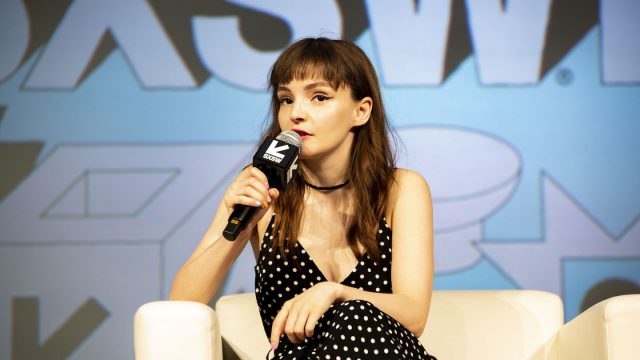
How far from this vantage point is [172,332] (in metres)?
1.43

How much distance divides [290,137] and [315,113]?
19 centimetres

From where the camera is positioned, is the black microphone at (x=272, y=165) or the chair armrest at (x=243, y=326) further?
the chair armrest at (x=243, y=326)

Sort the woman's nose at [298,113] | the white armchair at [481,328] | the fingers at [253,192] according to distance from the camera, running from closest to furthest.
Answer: the fingers at [253,192]
the woman's nose at [298,113]
the white armchair at [481,328]

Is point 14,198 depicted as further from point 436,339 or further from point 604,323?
point 604,323

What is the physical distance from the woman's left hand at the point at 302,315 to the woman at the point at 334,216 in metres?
0.12

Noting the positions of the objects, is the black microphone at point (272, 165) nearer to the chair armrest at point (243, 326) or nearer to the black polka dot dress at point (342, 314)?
the black polka dot dress at point (342, 314)

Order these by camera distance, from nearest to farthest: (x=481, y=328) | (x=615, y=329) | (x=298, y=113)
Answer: (x=615, y=329) → (x=298, y=113) → (x=481, y=328)

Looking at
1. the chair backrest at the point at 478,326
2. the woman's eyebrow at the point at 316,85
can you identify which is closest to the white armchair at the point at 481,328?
the chair backrest at the point at 478,326

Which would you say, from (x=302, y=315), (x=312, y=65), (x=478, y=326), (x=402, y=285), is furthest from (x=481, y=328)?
(x=312, y=65)

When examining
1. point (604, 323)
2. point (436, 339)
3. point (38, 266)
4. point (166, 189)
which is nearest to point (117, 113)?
point (166, 189)

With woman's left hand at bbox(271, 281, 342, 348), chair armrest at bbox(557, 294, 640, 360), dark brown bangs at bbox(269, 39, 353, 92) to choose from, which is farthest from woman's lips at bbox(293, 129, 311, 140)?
chair armrest at bbox(557, 294, 640, 360)

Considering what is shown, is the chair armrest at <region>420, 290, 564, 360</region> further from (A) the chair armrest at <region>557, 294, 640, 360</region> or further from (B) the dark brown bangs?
(B) the dark brown bangs

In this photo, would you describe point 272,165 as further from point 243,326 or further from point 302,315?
point 243,326

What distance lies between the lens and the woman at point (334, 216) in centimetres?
175
